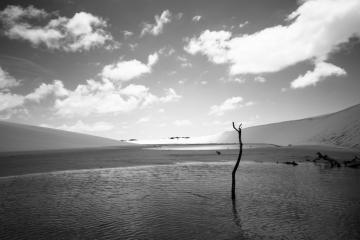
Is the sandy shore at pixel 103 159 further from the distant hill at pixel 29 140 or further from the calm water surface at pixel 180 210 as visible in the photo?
the distant hill at pixel 29 140

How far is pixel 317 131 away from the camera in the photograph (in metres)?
74.8

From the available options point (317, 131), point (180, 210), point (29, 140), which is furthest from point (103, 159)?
point (317, 131)

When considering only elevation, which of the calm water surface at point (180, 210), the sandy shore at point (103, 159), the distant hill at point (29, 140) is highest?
the distant hill at point (29, 140)

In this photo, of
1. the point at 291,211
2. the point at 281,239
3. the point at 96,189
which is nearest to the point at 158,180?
the point at 96,189

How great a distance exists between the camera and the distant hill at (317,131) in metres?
56.0

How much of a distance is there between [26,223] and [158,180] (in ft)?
34.5

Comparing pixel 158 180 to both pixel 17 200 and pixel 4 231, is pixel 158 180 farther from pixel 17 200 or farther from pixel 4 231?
pixel 4 231

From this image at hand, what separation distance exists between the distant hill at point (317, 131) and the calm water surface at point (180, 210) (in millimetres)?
43845

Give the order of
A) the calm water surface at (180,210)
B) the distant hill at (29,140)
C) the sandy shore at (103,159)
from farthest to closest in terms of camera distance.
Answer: the distant hill at (29,140)
the sandy shore at (103,159)
the calm water surface at (180,210)

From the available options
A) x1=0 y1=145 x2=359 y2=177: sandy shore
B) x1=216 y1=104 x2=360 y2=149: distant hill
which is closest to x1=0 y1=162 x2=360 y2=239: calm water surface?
x1=0 y1=145 x2=359 y2=177: sandy shore

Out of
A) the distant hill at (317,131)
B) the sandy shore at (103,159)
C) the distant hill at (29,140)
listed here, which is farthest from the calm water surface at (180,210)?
the distant hill at (29,140)

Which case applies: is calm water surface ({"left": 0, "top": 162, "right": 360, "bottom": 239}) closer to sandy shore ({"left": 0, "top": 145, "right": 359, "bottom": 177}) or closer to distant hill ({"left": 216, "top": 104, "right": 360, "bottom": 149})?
sandy shore ({"left": 0, "top": 145, "right": 359, "bottom": 177})

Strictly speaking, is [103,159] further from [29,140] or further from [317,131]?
[317,131]

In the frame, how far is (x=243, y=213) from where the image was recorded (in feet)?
34.6
